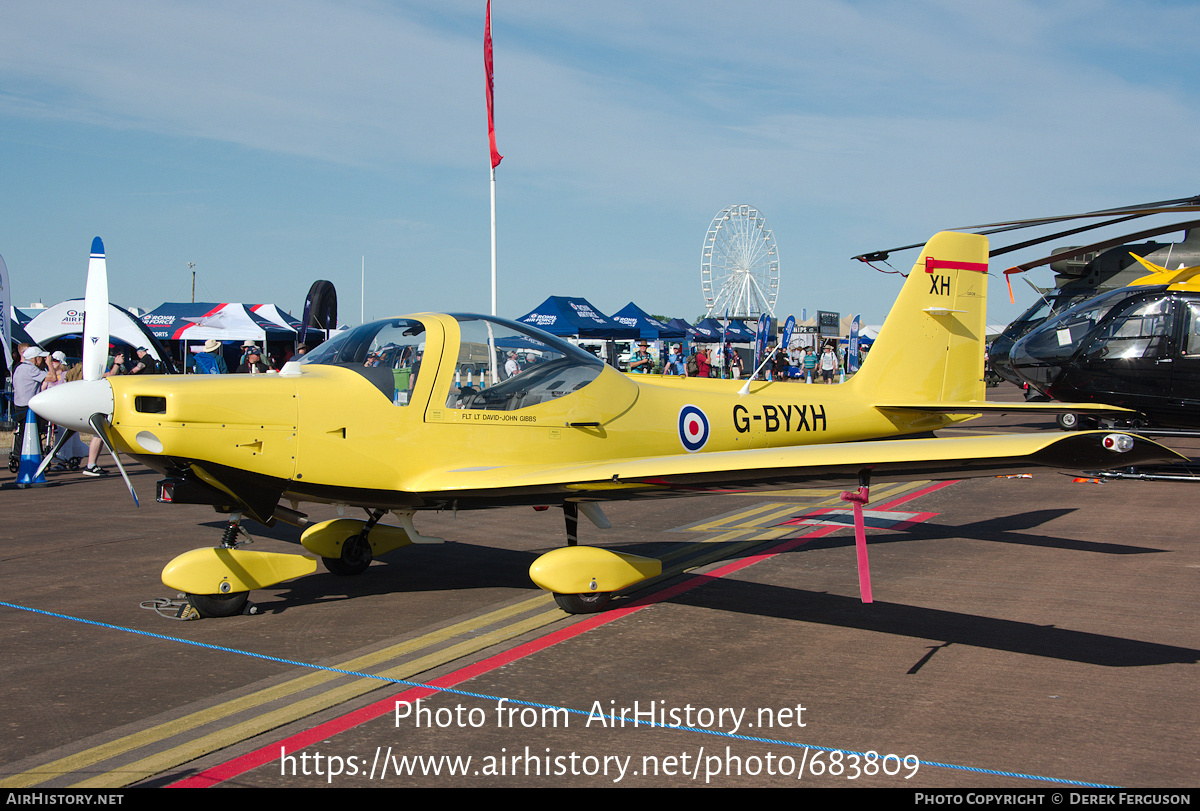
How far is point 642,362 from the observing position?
105ft

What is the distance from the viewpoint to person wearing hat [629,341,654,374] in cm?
3110

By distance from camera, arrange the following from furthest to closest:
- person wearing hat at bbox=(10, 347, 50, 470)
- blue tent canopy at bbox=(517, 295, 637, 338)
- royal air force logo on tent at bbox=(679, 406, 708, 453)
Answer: blue tent canopy at bbox=(517, 295, 637, 338) < person wearing hat at bbox=(10, 347, 50, 470) < royal air force logo on tent at bbox=(679, 406, 708, 453)

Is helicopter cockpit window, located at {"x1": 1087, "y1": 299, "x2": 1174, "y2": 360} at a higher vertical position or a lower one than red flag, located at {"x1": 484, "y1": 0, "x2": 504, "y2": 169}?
lower

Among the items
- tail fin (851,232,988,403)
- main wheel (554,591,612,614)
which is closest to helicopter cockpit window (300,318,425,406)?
main wheel (554,591,612,614)

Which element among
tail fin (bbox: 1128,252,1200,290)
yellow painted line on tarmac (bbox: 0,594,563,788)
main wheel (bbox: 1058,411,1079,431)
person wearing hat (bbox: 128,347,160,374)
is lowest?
yellow painted line on tarmac (bbox: 0,594,563,788)

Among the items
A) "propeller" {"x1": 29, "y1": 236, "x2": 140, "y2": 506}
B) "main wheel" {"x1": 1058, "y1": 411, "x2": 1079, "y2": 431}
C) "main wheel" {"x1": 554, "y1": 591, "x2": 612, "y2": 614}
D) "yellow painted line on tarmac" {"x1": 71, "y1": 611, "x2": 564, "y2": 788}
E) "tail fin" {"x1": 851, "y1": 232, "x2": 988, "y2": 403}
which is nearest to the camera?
"yellow painted line on tarmac" {"x1": 71, "y1": 611, "x2": 564, "y2": 788}

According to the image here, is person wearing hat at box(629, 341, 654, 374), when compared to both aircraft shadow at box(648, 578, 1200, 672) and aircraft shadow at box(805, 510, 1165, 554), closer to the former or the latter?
aircraft shadow at box(805, 510, 1165, 554)

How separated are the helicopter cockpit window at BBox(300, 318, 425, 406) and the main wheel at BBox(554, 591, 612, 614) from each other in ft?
5.70

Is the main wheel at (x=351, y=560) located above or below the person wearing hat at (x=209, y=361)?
below

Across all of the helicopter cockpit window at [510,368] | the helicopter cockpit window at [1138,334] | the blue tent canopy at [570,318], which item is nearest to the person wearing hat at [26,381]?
the helicopter cockpit window at [510,368]

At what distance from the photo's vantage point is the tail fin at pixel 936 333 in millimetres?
8818

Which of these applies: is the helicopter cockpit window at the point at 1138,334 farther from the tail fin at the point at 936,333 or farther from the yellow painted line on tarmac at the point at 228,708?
the yellow painted line on tarmac at the point at 228,708

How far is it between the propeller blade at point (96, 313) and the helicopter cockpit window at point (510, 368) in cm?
223

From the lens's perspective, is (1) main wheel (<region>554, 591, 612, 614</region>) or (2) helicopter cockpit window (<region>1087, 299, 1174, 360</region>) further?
(2) helicopter cockpit window (<region>1087, 299, 1174, 360</region>)
